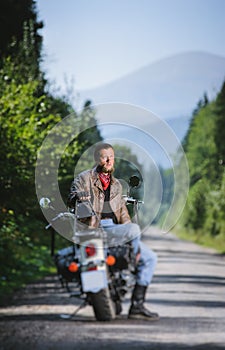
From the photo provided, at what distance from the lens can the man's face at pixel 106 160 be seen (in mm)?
2750

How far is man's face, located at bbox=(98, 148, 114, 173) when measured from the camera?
108 inches

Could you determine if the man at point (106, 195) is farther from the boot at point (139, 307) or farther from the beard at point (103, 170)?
the boot at point (139, 307)

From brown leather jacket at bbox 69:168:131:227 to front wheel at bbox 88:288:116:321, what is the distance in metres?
1.71

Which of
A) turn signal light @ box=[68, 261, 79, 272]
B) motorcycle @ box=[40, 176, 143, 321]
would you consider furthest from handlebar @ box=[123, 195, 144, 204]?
turn signal light @ box=[68, 261, 79, 272]

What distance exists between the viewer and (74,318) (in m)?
6.06

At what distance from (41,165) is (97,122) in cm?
80

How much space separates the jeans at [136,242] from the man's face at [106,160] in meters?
0.18

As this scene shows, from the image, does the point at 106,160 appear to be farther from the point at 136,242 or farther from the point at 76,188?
the point at 136,242

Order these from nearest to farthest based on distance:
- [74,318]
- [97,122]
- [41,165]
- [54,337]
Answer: [97,122] < [41,165] < [54,337] < [74,318]

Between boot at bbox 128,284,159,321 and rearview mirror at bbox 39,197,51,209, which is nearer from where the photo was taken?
rearview mirror at bbox 39,197,51,209

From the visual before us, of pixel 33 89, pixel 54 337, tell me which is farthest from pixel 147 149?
pixel 54 337

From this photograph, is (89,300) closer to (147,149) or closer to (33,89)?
(33,89)

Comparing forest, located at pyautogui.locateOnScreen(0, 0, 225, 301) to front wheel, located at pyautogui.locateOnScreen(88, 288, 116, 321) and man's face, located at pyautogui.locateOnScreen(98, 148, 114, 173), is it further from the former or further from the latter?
man's face, located at pyautogui.locateOnScreen(98, 148, 114, 173)

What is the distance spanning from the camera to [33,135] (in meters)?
4.54
